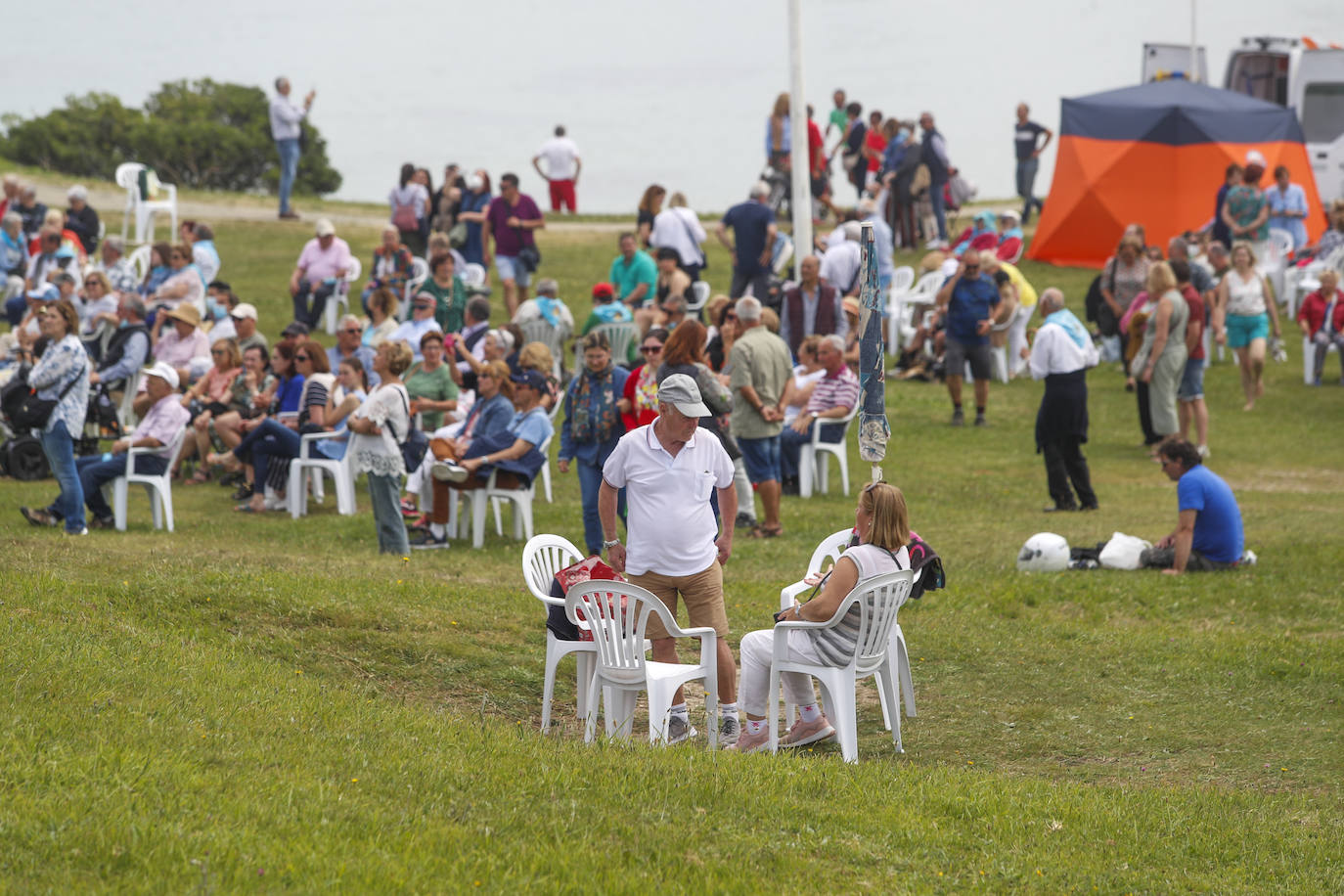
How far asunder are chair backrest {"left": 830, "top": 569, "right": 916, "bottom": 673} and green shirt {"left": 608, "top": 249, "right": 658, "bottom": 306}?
1057 centimetres

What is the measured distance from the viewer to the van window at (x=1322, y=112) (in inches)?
1037

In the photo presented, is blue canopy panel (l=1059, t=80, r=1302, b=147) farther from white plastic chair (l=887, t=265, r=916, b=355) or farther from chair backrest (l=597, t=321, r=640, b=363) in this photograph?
chair backrest (l=597, t=321, r=640, b=363)

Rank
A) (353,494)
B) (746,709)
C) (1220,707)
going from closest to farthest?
(746,709), (1220,707), (353,494)

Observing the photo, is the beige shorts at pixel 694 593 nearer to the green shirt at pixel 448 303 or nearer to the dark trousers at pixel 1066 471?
the dark trousers at pixel 1066 471

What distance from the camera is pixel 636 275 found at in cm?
1666

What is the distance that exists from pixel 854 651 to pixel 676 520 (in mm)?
966

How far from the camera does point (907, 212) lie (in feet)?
80.9

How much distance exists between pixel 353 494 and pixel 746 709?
6.42 meters

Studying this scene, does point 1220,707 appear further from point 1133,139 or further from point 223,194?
point 223,194

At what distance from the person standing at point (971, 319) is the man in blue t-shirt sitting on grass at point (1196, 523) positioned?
5.71m

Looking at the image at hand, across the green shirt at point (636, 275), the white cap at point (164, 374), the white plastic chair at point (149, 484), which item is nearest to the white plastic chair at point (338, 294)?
the green shirt at point (636, 275)

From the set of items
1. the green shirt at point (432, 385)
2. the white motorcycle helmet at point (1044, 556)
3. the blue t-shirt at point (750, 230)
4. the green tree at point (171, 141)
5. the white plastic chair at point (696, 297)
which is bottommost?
the white motorcycle helmet at point (1044, 556)

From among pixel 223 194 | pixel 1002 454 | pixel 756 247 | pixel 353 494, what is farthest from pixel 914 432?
pixel 223 194

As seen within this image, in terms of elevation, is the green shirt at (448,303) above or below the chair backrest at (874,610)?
above
